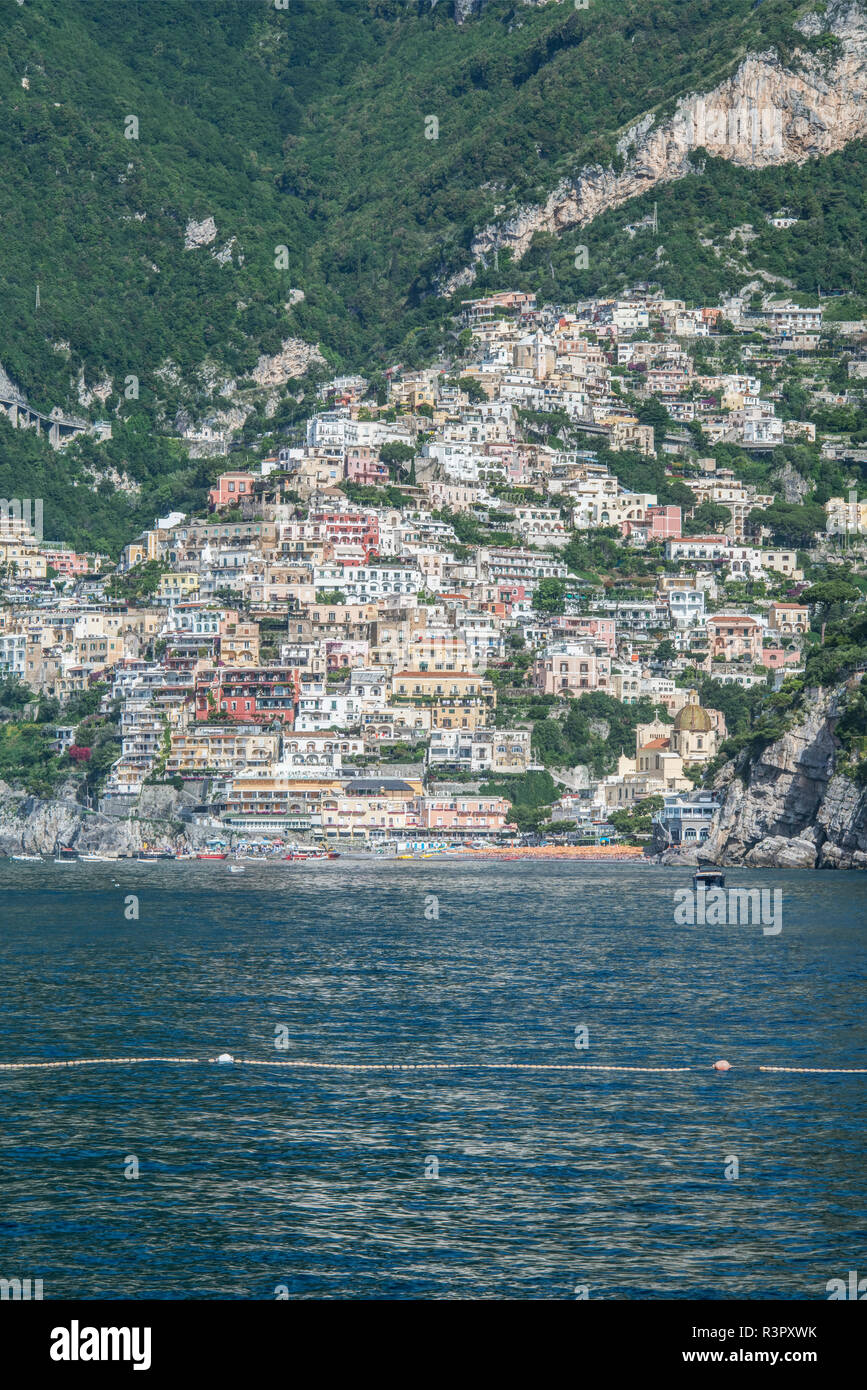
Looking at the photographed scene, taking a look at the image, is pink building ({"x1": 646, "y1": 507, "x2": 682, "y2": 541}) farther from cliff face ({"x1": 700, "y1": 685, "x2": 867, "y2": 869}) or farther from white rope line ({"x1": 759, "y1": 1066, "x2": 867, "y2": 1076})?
white rope line ({"x1": 759, "y1": 1066, "x2": 867, "y2": 1076})

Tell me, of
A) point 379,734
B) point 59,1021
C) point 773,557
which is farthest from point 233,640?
point 59,1021

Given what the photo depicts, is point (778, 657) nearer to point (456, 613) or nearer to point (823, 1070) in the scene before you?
point (456, 613)

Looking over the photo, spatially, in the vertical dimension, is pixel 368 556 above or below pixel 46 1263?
above

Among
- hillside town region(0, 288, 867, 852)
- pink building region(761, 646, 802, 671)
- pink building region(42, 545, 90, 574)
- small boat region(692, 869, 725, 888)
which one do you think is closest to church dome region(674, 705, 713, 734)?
hillside town region(0, 288, 867, 852)

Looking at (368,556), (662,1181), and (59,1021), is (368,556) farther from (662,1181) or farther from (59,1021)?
(662,1181)

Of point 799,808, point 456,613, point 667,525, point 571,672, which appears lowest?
point 799,808

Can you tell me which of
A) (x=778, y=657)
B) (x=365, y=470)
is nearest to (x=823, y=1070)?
(x=778, y=657)
